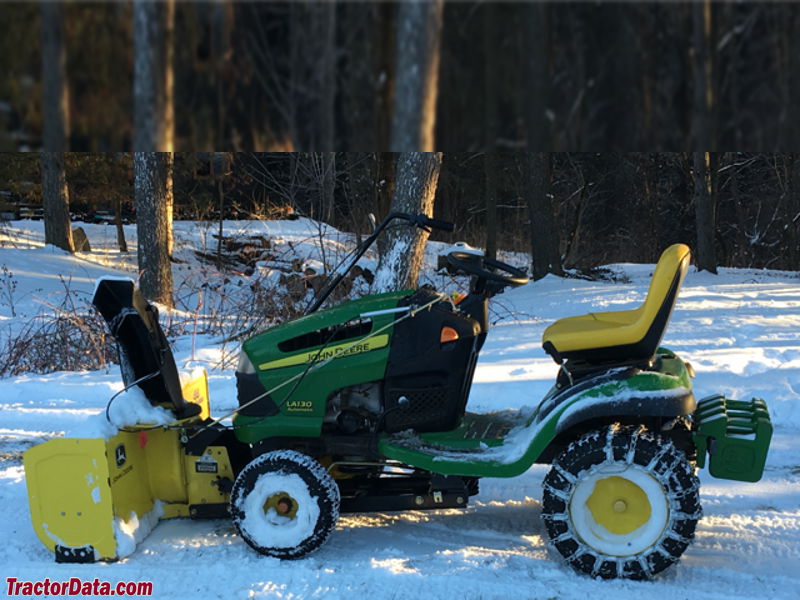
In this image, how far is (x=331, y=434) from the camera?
12.6 ft

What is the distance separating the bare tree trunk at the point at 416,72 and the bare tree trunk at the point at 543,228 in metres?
13.5

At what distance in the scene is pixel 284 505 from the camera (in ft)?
12.1

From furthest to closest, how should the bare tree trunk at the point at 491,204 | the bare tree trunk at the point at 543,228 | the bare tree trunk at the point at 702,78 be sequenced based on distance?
the bare tree trunk at the point at 491,204, the bare tree trunk at the point at 543,228, the bare tree trunk at the point at 702,78

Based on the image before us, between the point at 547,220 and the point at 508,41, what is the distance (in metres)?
14.0

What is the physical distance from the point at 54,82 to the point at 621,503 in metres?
2.85

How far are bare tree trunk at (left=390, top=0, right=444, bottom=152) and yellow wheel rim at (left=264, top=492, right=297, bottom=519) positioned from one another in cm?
194

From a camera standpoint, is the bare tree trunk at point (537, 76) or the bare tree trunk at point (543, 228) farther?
the bare tree trunk at point (543, 228)

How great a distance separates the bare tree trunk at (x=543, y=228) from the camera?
51.9 ft

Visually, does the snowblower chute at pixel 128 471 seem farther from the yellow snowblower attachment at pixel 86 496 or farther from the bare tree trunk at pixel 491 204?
the bare tree trunk at pixel 491 204

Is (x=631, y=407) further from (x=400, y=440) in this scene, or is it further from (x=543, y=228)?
(x=543, y=228)

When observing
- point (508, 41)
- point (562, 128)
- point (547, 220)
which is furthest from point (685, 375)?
point (547, 220)

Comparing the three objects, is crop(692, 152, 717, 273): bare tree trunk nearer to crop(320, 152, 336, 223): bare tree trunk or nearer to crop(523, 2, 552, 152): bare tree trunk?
crop(320, 152, 336, 223): bare tree trunk

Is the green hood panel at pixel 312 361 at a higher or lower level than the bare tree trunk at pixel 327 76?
lower

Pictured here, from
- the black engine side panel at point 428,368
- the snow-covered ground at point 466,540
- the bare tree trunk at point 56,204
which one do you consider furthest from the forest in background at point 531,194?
the black engine side panel at point 428,368
